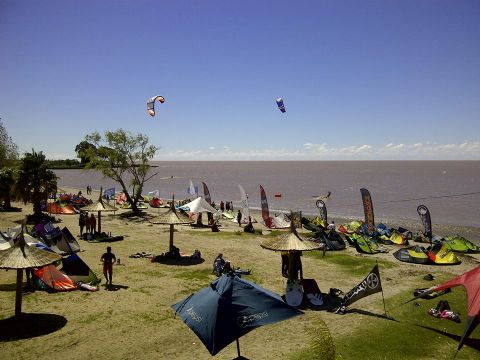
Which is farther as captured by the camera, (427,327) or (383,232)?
(383,232)

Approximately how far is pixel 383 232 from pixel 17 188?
29411mm

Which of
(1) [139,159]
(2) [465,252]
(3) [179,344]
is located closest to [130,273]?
(3) [179,344]

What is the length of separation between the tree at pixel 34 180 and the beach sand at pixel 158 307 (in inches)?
447

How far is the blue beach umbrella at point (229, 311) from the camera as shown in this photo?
20.2 feet

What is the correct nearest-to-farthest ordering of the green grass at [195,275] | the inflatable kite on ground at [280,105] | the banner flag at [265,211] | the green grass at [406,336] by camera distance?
1. the green grass at [406,336]
2. the green grass at [195,275]
3. the inflatable kite on ground at [280,105]
4. the banner flag at [265,211]

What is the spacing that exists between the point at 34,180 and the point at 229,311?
29.3 metres

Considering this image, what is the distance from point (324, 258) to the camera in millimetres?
20562

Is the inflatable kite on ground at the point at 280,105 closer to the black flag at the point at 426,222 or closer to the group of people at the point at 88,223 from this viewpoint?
the black flag at the point at 426,222

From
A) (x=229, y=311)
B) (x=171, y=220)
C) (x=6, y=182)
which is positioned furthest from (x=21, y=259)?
(x=6, y=182)

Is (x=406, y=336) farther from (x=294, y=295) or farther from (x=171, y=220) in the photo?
(x=171, y=220)

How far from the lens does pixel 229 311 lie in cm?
637

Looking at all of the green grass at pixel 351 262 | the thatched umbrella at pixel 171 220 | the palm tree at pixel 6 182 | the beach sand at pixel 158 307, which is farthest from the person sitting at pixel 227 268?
the palm tree at pixel 6 182

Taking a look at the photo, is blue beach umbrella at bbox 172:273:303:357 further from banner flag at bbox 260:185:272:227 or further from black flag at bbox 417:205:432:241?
black flag at bbox 417:205:432:241

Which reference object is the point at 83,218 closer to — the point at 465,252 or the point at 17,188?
the point at 17,188
